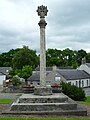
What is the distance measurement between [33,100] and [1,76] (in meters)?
60.4

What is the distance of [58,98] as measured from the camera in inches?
635

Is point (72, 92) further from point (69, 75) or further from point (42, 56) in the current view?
point (69, 75)

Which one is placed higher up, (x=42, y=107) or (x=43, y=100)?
(x=43, y=100)

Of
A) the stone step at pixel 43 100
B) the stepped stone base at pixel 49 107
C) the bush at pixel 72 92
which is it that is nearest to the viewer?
the stepped stone base at pixel 49 107

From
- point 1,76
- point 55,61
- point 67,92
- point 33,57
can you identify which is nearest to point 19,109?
point 67,92

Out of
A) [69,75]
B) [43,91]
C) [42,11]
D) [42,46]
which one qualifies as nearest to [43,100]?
[43,91]

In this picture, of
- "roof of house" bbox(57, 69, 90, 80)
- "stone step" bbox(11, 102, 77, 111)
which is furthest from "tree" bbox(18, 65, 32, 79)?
"stone step" bbox(11, 102, 77, 111)

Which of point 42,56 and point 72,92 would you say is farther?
point 72,92

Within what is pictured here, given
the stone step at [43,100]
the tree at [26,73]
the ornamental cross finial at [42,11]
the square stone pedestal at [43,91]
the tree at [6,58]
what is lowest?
the stone step at [43,100]

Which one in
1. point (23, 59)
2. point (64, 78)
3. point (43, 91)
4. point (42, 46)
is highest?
point (23, 59)

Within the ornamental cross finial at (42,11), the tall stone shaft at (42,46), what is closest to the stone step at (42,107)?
the tall stone shaft at (42,46)

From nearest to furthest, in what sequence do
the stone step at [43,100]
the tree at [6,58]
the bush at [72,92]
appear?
1. the stone step at [43,100]
2. the bush at [72,92]
3. the tree at [6,58]

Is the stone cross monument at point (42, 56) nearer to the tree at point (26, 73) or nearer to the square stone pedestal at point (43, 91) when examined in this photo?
the square stone pedestal at point (43, 91)

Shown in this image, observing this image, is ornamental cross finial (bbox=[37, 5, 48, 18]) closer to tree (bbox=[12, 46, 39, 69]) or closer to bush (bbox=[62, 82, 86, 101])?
bush (bbox=[62, 82, 86, 101])
